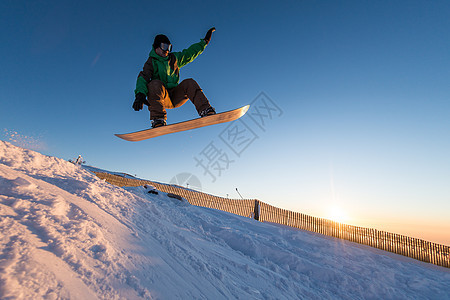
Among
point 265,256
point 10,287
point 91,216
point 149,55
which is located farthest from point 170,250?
point 149,55

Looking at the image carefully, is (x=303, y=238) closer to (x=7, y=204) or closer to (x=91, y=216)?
(x=91, y=216)

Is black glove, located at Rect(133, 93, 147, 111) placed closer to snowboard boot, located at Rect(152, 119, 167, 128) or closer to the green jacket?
the green jacket

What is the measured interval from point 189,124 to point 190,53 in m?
1.49

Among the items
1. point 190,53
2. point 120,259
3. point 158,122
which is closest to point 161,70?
point 190,53

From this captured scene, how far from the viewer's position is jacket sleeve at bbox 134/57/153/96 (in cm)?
391

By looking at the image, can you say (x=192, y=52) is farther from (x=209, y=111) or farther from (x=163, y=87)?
(x=209, y=111)

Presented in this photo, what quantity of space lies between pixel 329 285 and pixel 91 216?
12.7ft

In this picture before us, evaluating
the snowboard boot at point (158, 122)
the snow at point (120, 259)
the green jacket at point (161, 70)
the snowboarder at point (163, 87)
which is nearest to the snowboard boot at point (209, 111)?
the snowboarder at point (163, 87)

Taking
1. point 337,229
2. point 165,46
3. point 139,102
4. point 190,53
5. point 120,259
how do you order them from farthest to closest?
point 337,229 → point 190,53 → point 165,46 → point 139,102 → point 120,259

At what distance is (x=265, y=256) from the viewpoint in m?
4.14

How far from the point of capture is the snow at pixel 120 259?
1302 millimetres

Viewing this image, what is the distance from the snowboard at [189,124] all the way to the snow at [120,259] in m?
1.30

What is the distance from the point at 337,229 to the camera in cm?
998

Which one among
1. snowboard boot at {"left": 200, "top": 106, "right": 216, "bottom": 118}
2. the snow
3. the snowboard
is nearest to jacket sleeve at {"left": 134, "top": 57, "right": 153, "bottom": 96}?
the snowboard
